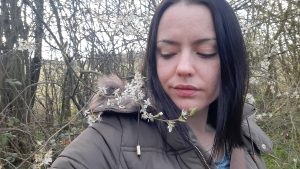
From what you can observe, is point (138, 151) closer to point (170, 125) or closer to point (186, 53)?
point (170, 125)

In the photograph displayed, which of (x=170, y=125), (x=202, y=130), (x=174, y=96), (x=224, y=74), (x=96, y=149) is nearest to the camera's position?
(x=96, y=149)

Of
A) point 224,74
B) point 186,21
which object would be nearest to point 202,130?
point 224,74

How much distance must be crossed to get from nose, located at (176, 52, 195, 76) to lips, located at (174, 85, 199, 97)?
50mm

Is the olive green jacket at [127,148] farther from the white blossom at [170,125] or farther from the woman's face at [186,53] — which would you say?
the woman's face at [186,53]

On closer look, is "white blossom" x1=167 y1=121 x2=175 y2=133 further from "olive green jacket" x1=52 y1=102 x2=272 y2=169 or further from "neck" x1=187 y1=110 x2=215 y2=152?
"neck" x1=187 y1=110 x2=215 y2=152

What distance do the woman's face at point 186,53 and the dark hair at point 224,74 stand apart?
0.03 meters

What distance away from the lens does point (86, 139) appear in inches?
58.9

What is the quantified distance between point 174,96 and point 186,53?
17 centimetres

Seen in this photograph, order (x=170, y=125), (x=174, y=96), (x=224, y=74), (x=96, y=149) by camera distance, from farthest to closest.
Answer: (x=224, y=74) → (x=174, y=96) → (x=170, y=125) → (x=96, y=149)

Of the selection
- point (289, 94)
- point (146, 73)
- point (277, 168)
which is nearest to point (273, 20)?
point (289, 94)

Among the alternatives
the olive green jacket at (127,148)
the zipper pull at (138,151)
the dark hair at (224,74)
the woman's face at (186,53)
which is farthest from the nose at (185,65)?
the zipper pull at (138,151)

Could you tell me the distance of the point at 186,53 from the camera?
174 cm

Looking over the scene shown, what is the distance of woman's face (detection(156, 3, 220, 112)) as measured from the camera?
1.73 meters

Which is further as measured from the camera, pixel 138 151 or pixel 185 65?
pixel 185 65
